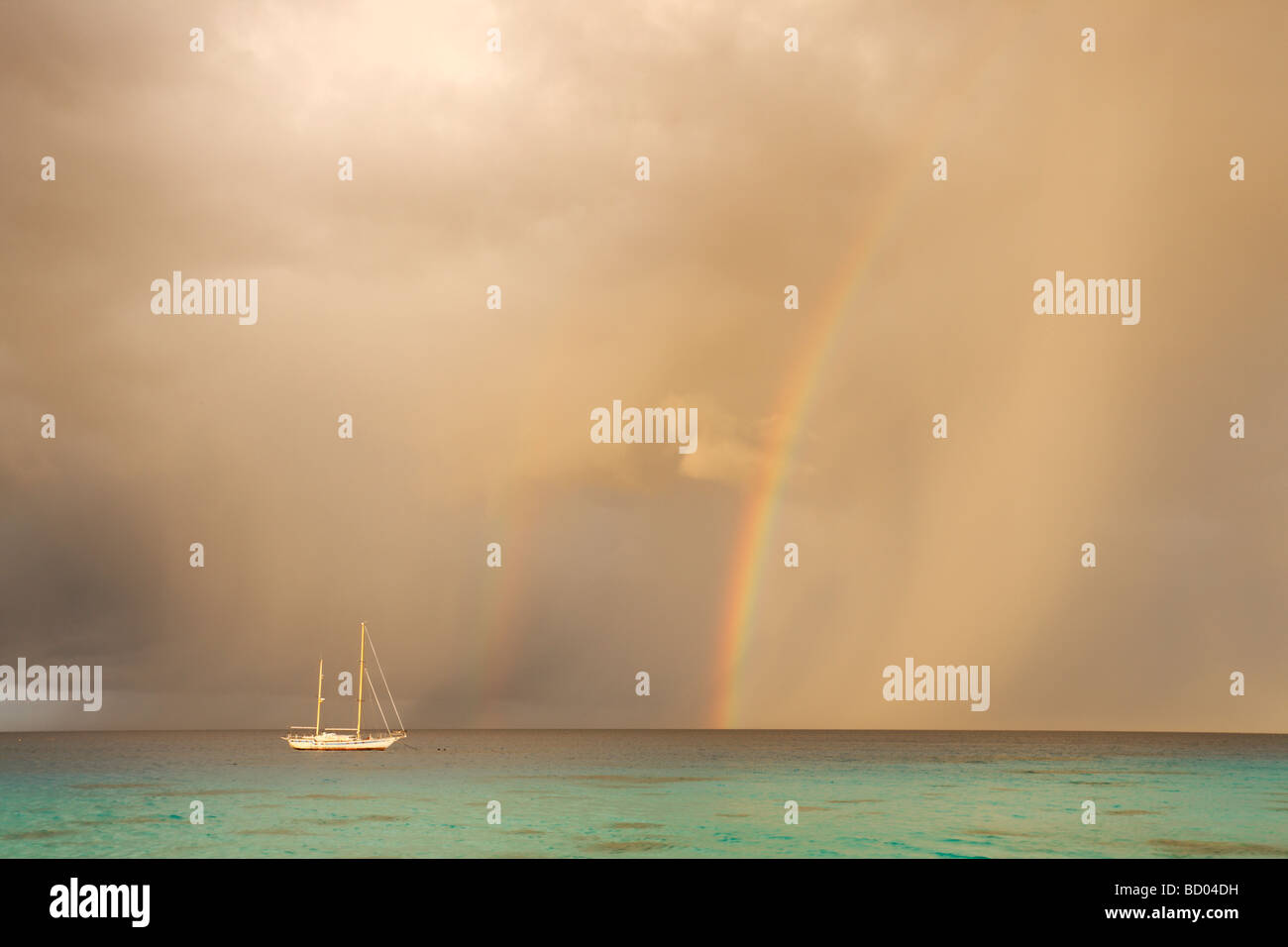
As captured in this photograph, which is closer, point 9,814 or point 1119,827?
point 1119,827

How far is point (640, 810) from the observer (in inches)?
2272

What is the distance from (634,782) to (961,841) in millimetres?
40829

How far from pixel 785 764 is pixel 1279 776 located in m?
43.5

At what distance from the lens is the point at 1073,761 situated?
11962cm

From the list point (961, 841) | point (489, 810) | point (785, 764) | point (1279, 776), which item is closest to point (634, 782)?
point (489, 810)

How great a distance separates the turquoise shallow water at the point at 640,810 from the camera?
4234 cm

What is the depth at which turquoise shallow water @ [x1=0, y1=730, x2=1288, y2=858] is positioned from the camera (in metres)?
42.3

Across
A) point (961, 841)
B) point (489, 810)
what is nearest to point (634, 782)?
point (489, 810)

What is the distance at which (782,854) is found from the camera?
39.3m
